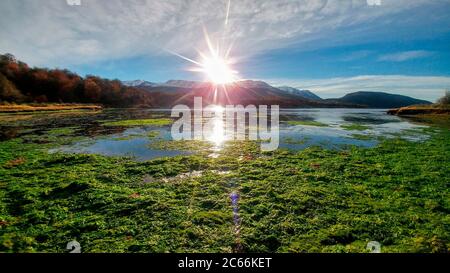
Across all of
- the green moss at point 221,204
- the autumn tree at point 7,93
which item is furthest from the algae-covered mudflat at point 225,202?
the autumn tree at point 7,93

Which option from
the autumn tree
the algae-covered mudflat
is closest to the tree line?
the autumn tree

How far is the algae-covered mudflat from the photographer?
9078mm

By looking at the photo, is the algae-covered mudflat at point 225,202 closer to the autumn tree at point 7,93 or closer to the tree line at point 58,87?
the autumn tree at point 7,93

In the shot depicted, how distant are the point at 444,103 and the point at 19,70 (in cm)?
19754

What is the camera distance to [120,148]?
2595cm

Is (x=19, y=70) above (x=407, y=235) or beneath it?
above

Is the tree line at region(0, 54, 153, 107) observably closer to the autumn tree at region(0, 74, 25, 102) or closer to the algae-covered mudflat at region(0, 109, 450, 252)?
the autumn tree at region(0, 74, 25, 102)

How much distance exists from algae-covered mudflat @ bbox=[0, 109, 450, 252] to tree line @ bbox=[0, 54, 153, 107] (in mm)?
121947

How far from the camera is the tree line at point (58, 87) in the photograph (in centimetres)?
13475

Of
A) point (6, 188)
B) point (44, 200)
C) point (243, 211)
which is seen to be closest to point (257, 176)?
point (243, 211)

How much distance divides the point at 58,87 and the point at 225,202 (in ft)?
552

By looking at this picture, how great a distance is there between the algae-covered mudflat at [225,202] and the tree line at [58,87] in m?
122
